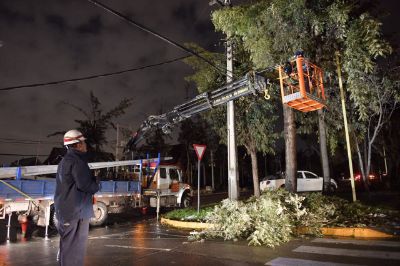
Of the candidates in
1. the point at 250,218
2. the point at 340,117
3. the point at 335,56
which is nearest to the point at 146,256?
the point at 250,218

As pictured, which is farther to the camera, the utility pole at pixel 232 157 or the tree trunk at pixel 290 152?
the utility pole at pixel 232 157

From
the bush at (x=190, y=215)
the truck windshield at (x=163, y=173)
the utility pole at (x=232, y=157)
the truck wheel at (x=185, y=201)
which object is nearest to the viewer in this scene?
the utility pole at (x=232, y=157)

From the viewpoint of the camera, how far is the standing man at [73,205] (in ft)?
14.9

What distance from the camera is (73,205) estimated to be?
4574 mm

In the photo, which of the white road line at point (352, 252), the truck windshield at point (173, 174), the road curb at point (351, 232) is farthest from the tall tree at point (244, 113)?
the white road line at point (352, 252)

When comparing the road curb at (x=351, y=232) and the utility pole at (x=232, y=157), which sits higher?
the utility pole at (x=232, y=157)

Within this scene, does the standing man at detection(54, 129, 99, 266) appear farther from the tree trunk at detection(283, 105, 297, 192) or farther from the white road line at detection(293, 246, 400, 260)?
the tree trunk at detection(283, 105, 297, 192)

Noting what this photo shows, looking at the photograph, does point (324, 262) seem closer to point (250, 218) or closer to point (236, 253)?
point (236, 253)

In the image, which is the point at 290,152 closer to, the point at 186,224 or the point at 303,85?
the point at 303,85

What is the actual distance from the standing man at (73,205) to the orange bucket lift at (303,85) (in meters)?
6.31

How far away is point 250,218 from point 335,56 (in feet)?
22.8

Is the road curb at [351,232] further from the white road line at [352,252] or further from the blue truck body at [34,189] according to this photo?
the blue truck body at [34,189]

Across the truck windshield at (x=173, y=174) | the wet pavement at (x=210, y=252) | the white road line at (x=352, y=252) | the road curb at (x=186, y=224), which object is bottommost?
the wet pavement at (x=210, y=252)

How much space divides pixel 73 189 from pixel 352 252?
18.5 feet
